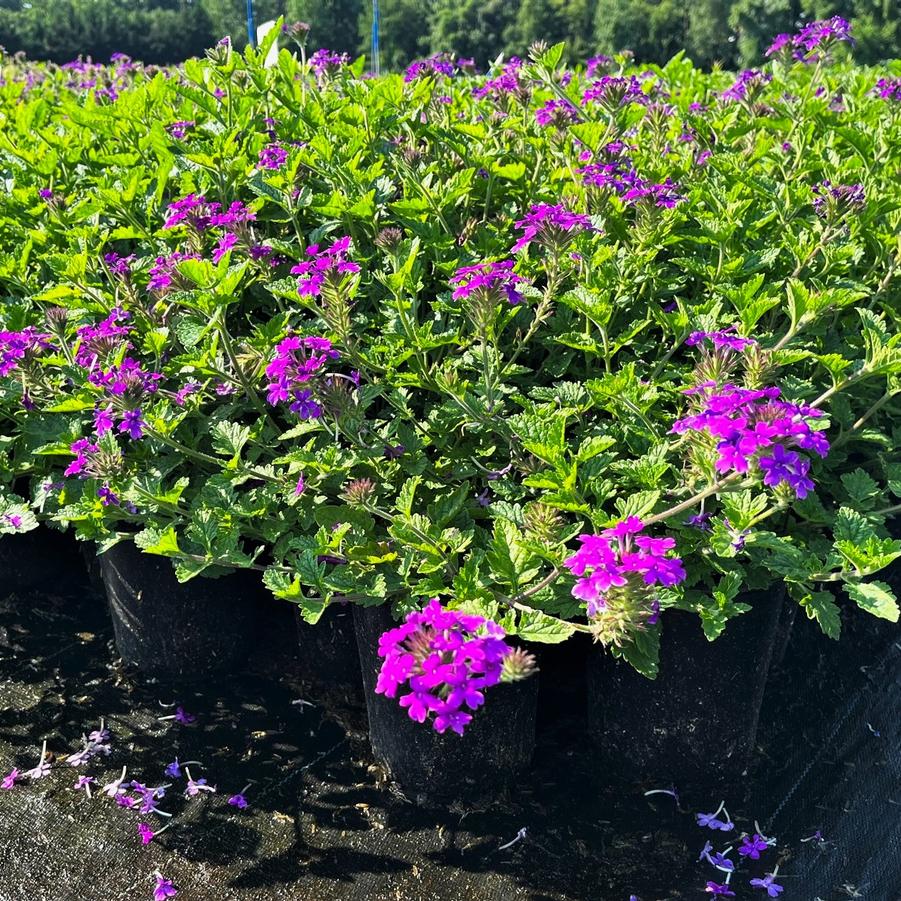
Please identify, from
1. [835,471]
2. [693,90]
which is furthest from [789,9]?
[835,471]

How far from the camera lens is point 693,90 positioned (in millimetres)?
4164

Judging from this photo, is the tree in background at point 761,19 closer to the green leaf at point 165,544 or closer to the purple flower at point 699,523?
the purple flower at point 699,523

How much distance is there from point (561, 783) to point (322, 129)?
6.75ft

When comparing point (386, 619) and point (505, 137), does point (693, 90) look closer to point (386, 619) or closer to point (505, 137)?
point (505, 137)

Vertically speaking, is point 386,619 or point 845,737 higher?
point 386,619

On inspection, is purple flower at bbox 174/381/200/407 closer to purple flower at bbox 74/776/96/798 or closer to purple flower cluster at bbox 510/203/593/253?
purple flower cluster at bbox 510/203/593/253

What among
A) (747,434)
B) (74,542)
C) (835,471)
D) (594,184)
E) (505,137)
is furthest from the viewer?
(74,542)

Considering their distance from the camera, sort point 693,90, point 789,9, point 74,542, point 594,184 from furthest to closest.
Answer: point 789,9 < point 693,90 < point 74,542 < point 594,184

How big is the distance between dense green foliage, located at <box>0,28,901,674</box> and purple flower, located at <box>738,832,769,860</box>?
1.82 ft

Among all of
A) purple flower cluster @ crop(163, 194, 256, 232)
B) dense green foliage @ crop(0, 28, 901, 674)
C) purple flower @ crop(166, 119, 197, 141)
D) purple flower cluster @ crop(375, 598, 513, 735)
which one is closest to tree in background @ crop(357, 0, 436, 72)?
purple flower @ crop(166, 119, 197, 141)

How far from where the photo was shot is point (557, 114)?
2764 millimetres

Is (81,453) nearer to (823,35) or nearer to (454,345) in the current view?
(454,345)

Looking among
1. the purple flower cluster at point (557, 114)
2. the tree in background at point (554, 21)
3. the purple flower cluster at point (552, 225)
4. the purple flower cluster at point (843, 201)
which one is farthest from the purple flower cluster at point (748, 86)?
the tree in background at point (554, 21)

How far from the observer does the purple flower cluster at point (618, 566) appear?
4.69 ft
